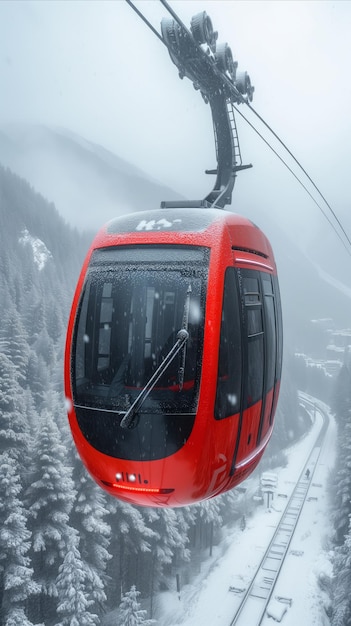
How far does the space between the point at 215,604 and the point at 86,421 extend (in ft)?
102

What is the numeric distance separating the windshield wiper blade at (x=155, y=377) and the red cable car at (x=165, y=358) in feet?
0.04

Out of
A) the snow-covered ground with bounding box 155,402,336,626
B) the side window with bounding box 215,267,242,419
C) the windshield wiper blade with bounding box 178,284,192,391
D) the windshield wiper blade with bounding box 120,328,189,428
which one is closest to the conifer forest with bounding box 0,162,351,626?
the snow-covered ground with bounding box 155,402,336,626

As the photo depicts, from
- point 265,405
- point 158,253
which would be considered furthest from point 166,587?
point 158,253

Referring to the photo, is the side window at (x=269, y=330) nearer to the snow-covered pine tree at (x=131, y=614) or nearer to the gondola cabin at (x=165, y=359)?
the gondola cabin at (x=165, y=359)

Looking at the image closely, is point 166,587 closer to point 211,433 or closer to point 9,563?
point 9,563

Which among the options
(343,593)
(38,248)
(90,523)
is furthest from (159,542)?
(38,248)

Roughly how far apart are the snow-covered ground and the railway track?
42 cm

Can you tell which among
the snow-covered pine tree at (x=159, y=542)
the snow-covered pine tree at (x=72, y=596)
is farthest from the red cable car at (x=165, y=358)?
the snow-covered pine tree at (x=159, y=542)

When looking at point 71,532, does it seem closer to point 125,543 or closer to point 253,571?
point 125,543

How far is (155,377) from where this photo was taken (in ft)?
15.8

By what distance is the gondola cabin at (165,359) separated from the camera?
15.9 feet

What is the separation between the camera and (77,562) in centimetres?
2027

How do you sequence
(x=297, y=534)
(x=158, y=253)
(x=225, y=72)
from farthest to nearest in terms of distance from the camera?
(x=297, y=534), (x=225, y=72), (x=158, y=253)

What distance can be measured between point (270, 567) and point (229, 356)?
35079 millimetres
